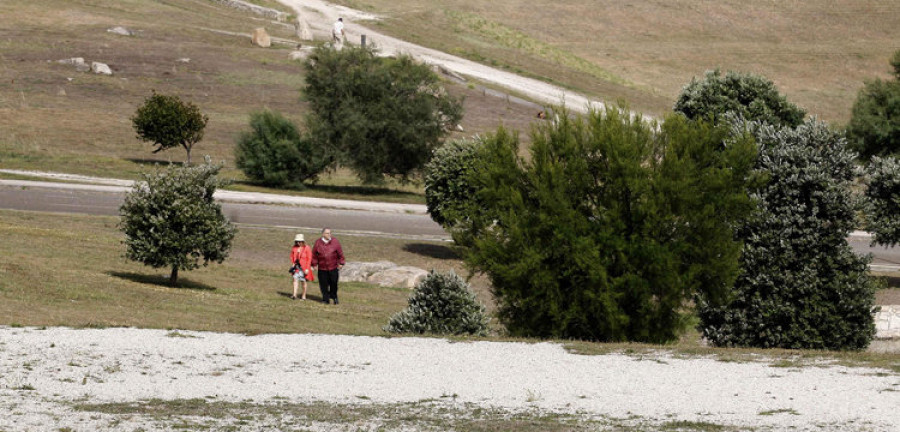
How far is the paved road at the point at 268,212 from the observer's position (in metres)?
39.1

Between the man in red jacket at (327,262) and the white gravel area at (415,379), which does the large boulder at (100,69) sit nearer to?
the man in red jacket at (327,262)

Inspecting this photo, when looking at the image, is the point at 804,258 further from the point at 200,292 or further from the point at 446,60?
the point at 446,60

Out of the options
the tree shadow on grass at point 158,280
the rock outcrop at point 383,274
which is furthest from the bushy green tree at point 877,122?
the tree shadow on grass at point 158,280

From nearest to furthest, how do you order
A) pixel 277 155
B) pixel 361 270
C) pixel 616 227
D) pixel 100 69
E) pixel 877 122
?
pixel 616 227 → pixel 361 270 → pixel 277 155 → pixel 877 122 → pixel 100 69

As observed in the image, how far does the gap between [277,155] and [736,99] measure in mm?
22116

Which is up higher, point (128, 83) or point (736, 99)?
point (736, 99)

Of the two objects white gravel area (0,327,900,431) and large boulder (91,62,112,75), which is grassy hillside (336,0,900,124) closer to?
large boulder (91,62,112,75)

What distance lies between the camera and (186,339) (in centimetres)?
1659

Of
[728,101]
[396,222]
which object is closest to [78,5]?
[396,222]

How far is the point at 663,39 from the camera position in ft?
367

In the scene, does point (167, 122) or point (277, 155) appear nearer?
point (277, 155)

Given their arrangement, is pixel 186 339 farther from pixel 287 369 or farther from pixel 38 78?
pixel 38 78

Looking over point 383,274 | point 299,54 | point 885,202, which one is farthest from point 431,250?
point 299,54

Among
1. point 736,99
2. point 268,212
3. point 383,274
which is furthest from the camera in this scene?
point 268,212
